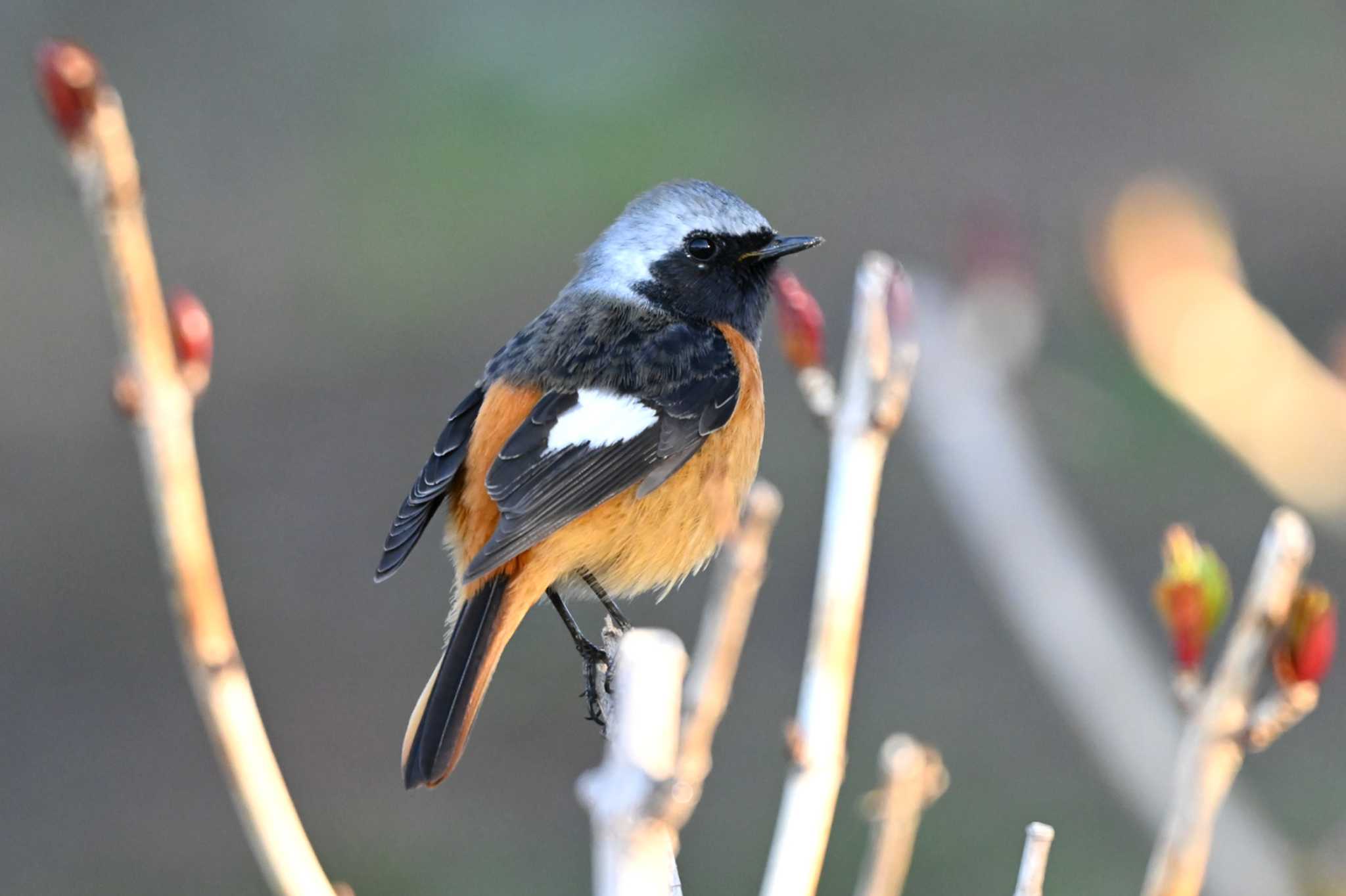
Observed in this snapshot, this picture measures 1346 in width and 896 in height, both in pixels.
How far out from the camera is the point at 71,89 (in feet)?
4.34

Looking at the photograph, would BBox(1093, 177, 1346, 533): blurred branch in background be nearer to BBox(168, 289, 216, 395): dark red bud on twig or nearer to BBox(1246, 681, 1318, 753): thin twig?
BBox(1246, 681, 1318, 753): thin twig

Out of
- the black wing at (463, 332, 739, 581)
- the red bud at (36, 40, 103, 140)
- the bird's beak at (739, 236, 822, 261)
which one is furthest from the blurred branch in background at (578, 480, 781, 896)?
the bird's beak at (739, 236, 822, 261)

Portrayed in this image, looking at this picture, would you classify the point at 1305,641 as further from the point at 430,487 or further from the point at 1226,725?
the point at 430,487

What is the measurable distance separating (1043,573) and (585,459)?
99 cm

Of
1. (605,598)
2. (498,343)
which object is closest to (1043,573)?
(605,598)

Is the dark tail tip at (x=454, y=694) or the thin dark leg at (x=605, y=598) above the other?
the thin dark leg at (x=605, y=598)

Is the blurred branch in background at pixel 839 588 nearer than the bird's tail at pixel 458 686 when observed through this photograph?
Yes

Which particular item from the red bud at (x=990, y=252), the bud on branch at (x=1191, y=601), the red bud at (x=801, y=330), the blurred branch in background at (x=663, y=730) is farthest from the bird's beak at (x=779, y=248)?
the blurred branch in background at (x=663, y=730)

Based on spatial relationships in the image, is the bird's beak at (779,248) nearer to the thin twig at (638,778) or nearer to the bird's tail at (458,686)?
the bird's tail at (458,686)

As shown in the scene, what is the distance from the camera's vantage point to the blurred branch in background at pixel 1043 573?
3172mm

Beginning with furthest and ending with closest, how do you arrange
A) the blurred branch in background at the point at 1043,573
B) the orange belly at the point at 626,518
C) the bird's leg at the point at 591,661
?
the bird's leg at the point at 591,661, the orange belly at the point at 626,518, the blurred branch in background at the point at 1043,573

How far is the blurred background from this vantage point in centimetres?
766

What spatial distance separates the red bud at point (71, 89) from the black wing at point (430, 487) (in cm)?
215

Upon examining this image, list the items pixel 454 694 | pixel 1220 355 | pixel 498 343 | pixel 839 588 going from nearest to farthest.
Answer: pixel 839 588, pixel 1220 355, pixel 454 694, pixel 498 343
